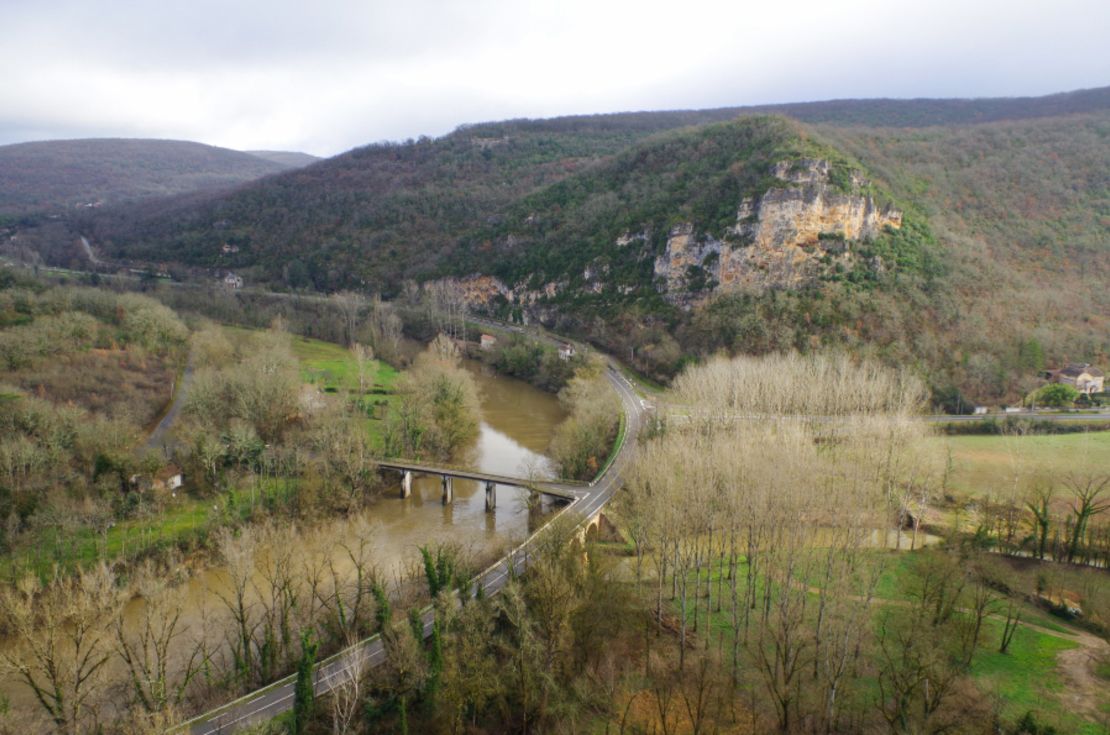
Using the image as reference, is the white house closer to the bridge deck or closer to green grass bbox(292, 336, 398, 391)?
the bridge deck

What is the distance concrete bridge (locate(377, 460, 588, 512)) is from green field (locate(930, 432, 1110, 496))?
2342 centimetres

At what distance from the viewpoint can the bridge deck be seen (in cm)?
3755

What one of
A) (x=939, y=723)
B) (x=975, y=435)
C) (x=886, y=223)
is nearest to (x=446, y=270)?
(x=886, y=223)

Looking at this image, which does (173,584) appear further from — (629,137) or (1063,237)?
(629,137)

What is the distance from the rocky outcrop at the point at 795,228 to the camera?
6688 centimetres

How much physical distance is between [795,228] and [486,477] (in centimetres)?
4599

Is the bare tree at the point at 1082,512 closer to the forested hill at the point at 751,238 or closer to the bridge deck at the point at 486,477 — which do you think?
the forested hill at the point at 751,238

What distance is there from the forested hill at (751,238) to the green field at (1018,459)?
877 centimetres

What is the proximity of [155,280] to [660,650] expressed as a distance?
100 meters

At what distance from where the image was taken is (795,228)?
67625 mm

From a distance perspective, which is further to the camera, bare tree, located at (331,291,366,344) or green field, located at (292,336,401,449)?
bare tree, located at (331,291,366,344)

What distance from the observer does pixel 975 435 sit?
162 ft

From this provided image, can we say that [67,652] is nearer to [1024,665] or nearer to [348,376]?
[1024,665]

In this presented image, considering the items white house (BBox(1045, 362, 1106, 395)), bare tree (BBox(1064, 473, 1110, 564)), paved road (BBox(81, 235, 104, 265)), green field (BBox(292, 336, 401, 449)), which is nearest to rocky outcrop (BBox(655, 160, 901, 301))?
white house (BBox(1045, 362, 1106, 395))
